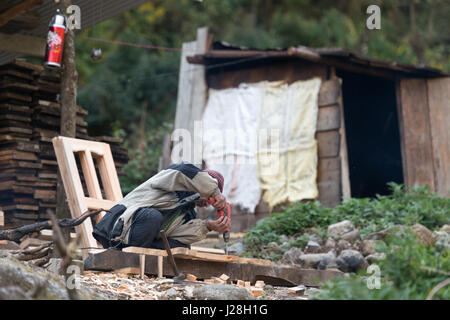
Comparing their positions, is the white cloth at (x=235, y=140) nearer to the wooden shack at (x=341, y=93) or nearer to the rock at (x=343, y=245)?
the wooden shack at (x=341, y=93)

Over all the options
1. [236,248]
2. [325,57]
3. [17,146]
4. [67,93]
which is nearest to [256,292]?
[236,248]

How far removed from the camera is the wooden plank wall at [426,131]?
1202 cm

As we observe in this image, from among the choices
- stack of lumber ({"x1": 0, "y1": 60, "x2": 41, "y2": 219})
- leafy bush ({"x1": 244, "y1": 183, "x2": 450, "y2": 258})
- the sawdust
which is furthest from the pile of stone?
stack of lumber ({"x1": 0, "y1": 60, "x2": 41, "y2": 219})

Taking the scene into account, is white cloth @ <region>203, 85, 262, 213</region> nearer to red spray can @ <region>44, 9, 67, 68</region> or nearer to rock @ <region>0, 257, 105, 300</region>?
red spray can @ <region>44, 9, 67, 68</region>

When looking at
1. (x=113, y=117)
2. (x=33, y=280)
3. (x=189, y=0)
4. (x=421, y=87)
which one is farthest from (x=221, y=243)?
(x=189, y=0)

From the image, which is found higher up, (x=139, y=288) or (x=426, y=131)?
(x=426, y=131)

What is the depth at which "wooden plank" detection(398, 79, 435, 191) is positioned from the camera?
1217cm

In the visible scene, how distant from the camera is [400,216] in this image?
9.29 m

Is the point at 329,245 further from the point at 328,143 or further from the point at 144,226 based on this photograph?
the point at 144,226

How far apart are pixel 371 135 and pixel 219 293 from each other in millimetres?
11197

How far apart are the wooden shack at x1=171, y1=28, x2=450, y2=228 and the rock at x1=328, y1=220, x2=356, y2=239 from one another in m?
2.21

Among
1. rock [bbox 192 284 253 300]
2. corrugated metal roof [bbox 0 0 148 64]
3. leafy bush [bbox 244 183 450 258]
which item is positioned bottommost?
rock [bbox 192 284 253 300]

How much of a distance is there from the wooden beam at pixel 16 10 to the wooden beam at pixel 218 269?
154 inches

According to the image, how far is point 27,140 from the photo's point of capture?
9.19 m
